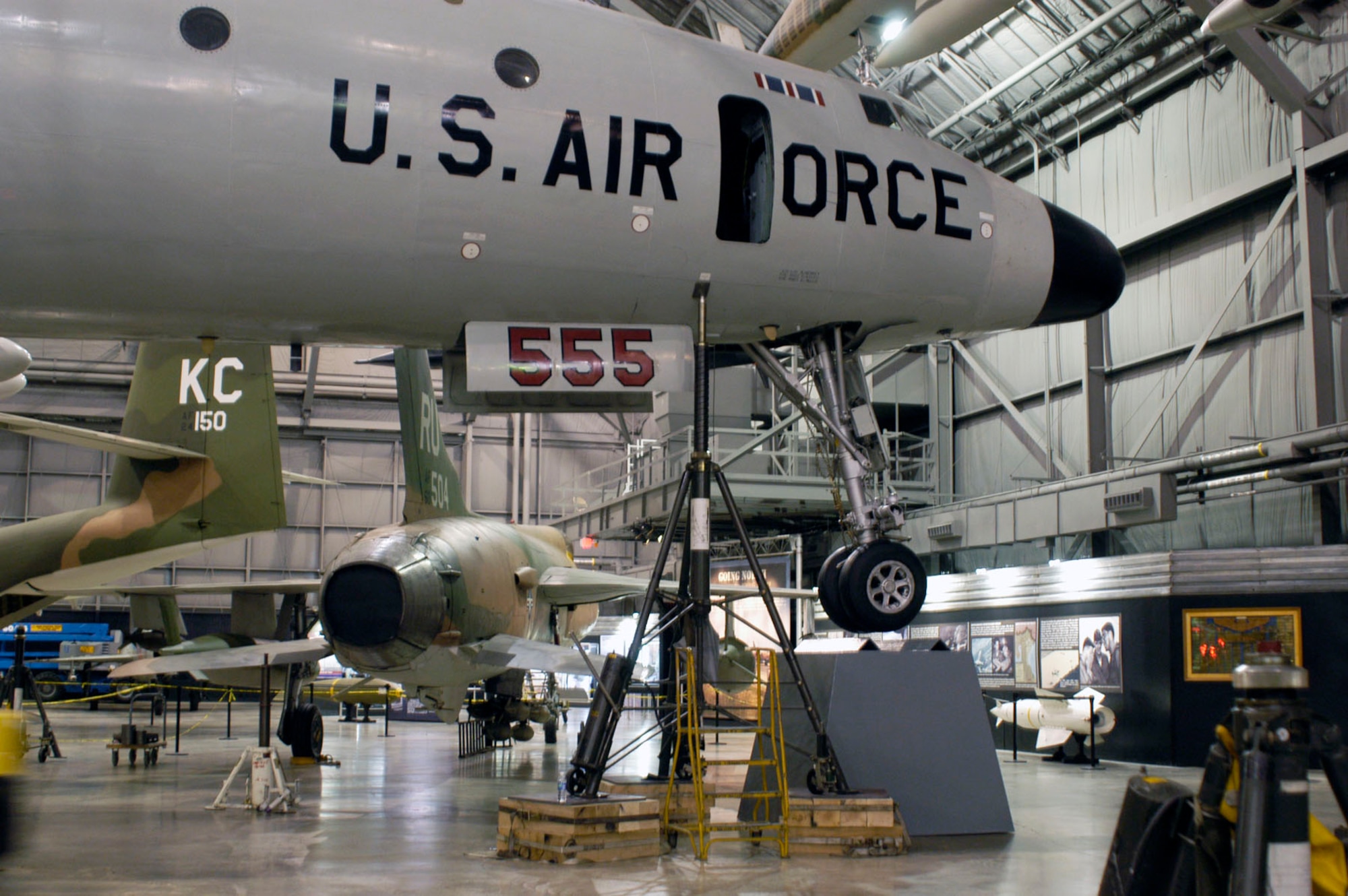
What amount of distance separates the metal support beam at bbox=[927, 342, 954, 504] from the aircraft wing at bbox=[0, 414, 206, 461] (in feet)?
52.6

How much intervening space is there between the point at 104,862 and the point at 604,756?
3509 millimetres

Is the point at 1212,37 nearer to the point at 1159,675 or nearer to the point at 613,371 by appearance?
the point at 1159,675

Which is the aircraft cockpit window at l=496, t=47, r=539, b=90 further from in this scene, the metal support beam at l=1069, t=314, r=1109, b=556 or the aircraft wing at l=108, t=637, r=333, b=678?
the metal support beam at l=1069, t=314, r=1109, b=556

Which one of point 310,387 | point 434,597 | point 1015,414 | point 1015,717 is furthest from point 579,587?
point 310,387

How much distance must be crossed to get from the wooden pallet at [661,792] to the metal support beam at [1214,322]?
40.0 ft

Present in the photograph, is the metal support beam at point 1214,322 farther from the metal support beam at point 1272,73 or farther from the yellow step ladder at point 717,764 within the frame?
the yellow step ladder at point 717,764

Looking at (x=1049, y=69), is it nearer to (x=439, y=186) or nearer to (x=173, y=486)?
(x=173, y=486)

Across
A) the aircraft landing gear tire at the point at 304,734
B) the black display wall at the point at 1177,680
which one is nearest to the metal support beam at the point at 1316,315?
the black display wall at the point at 1177,680

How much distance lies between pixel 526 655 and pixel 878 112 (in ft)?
20.8

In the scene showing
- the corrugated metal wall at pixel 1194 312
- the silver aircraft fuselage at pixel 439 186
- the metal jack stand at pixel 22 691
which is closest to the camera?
the silver aircraft fuselage at pixel 439 186

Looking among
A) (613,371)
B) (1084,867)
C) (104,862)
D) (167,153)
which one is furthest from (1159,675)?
(167,153)

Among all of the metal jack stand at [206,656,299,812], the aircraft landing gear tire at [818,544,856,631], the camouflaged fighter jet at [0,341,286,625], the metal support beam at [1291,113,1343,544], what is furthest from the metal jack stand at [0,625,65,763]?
the metal support beam at [1291,113,1343,544]

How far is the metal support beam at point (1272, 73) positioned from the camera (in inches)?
610

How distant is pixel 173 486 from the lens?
48.6ft
